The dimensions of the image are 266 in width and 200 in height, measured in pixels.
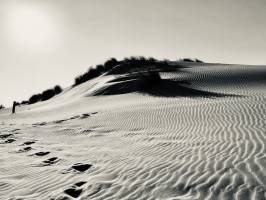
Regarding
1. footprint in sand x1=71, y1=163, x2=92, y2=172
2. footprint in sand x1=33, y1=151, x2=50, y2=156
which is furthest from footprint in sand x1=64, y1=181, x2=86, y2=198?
footprint in sand x1=33, y1=151, x2=50, y2=156

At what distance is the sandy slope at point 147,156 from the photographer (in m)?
Result: 6.29

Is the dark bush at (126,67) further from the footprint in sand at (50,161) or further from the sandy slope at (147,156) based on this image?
the footprint in sand at (50,161)

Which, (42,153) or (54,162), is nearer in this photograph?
(54,162)

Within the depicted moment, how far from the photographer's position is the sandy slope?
20.6ft

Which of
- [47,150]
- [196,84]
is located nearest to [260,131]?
[47,150]

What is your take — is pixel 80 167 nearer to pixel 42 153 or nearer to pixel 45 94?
pixel 42 153

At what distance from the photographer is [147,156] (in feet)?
29.0

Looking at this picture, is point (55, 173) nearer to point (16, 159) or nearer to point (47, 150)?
point (16, 159)

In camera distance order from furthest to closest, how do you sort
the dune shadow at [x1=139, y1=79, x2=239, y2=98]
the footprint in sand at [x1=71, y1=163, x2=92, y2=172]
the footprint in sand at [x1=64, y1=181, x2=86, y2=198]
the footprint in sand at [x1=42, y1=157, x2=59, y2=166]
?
the dune shadow at [x1=139, y1=79, x2=239, y2=98] < the footprint in sand at [x1=42, y1=157, x2=59, y2=166] < the footprint in sand at [x1=71, y1=163, x2=92, y2=172] < the footprint in sand at [x1=64, y1=181, x2=86, y2=198]

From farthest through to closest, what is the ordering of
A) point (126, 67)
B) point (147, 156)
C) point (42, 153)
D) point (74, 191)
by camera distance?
point (126, 67)
point (42, 153)
point (147, 156)
point (74, 191)

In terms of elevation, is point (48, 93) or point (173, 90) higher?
point (173, 90)

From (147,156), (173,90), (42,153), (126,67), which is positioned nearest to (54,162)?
(42,153)

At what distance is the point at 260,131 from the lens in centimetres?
1045

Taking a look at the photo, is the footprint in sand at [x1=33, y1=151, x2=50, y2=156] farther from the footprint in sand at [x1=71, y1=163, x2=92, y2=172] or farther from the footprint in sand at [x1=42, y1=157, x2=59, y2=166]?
the footprint in sand at [x1=71, y1=163, x2=92, y2=172]
